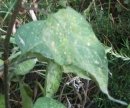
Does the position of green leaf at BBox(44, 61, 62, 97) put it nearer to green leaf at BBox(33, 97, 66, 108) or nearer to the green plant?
green leaf at BBox(33, 97, 66, 108)

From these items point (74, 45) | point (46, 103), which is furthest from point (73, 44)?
point (46, 103)

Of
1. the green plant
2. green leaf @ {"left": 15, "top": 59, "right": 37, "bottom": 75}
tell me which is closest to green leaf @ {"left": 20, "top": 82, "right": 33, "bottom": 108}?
green leaf @ {"left": 15, "top": 59, "right": 37, "bottom": 75}

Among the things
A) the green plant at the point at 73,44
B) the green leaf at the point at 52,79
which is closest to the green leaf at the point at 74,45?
the green plant at the point at 73,44

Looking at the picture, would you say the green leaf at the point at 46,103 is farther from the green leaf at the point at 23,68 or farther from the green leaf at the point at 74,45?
the green leaf at the point at 74,45

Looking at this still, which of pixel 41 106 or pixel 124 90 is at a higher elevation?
pixel 41 106

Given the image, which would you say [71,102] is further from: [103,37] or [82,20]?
[82,20]

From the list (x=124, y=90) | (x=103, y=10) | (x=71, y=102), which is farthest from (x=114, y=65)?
(x=103, y=10)

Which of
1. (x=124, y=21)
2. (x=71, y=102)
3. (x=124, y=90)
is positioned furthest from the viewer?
(x=124, y=21)

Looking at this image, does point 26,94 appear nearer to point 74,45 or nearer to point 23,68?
point 23,68
